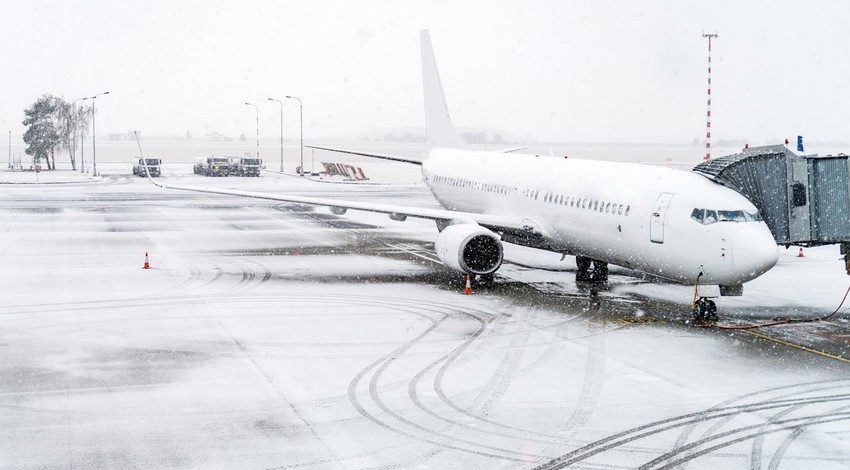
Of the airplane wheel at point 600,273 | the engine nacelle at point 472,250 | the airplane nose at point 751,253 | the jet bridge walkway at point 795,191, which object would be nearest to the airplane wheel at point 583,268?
the airplane wheel at point 600,273

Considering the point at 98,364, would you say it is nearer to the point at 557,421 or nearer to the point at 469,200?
the point at 557,421

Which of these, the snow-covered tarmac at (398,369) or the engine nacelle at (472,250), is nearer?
the snow-covered tarmac at (398,369)

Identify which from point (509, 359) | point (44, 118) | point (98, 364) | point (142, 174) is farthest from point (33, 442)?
point (44, 118)

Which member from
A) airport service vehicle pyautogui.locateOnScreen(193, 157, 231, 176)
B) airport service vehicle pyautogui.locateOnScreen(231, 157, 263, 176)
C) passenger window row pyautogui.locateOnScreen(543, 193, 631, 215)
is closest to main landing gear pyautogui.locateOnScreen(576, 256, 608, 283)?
passenger window row pyautogui.locateOnScreen(543, 193, 631, 215)

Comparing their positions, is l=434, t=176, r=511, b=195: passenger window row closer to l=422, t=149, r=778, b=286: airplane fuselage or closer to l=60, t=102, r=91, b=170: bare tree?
l=422, t=149, r=778, b=286: airplane fuselage

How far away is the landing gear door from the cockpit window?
43.4 inches

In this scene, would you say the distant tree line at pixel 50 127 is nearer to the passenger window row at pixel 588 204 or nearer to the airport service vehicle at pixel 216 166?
the airport service vehicle at pixel 216 166

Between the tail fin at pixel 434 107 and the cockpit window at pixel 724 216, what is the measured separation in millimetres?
22764

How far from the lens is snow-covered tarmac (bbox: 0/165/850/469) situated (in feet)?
45.4

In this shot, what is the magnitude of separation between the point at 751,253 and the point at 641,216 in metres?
3.50

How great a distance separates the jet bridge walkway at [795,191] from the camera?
24047 mm

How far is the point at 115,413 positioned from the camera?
15.5 m

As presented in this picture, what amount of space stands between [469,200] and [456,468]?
978 inches

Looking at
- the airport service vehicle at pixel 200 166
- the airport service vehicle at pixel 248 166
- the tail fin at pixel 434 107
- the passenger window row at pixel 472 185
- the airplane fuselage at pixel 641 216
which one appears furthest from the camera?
the airport service vehicle at pixel 200 166
